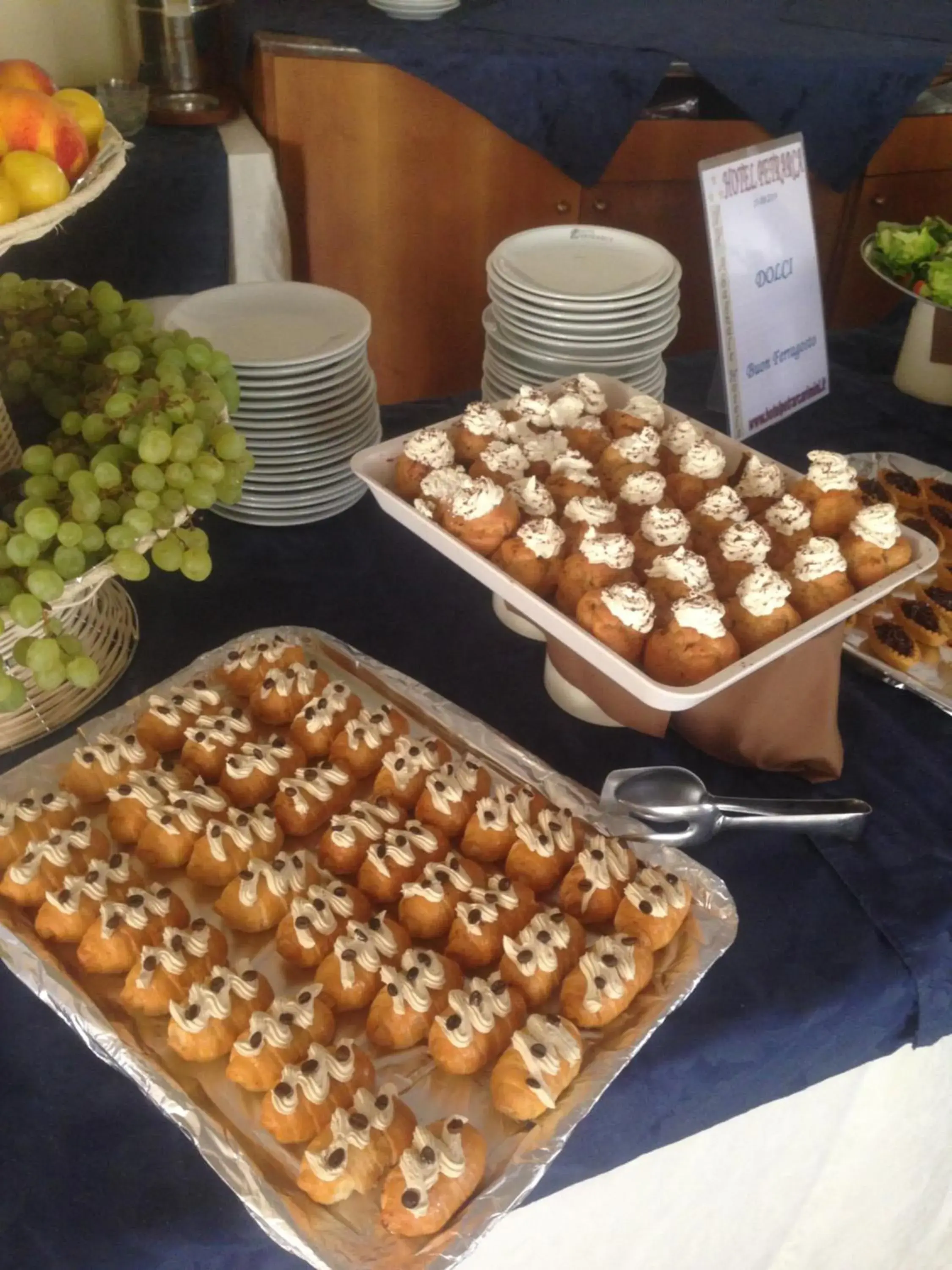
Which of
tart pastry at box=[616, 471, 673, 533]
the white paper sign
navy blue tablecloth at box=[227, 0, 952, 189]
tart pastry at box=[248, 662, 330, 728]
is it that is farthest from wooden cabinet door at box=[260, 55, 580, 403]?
tart pastry at box=[248, 662, 330, 728]

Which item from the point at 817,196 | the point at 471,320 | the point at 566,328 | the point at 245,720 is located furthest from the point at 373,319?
the point at 245,720

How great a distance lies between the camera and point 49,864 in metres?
0.76

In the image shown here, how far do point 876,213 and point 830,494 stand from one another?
1258 mm

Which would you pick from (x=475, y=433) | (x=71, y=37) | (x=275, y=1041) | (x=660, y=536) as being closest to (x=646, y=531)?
(x=660, y=536)

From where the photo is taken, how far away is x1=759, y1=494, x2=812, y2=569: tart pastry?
93 cm

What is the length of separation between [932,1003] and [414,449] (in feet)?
2.19

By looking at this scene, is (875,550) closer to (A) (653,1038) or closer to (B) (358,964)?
(A) (653,1038)

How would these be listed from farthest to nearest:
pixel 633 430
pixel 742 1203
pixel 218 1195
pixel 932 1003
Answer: pixel 633 430
pixel 742 1203
pixel 932 1003
pixel 218 1195

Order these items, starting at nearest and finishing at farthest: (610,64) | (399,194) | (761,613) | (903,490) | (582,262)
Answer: (761,613), (903,490), (582,262), (610,64), (399,194)

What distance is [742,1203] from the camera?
2.99 feet

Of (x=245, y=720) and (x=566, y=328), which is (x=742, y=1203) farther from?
(x=566, y=328)

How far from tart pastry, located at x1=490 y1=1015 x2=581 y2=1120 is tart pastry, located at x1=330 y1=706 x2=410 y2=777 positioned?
11.0 inches

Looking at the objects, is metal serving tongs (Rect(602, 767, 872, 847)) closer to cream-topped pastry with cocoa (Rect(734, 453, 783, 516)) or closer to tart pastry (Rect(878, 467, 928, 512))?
cream-topped pastry with cocoa (Rect(734, 453, 783, 516))

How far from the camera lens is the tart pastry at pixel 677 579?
0.85 meters
